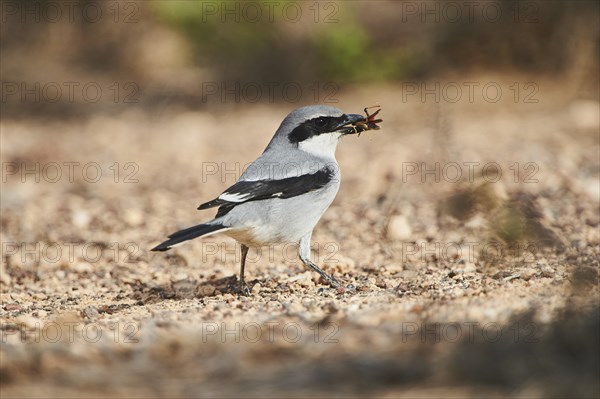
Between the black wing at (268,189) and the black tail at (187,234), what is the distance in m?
0.18

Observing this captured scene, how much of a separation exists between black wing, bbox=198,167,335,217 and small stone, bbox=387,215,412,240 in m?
1.19

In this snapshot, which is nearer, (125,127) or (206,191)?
(206,191)

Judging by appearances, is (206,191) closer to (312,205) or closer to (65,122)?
(312,205)

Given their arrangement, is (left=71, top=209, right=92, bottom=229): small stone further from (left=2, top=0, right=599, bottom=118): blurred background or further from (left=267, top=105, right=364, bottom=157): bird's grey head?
(left=2, top=0, right=599, bottom=118): blurred background

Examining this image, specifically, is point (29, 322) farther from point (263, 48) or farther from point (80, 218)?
point (263, 48)

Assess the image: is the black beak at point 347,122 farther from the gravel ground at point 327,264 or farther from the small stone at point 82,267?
the small stone at point 82,267

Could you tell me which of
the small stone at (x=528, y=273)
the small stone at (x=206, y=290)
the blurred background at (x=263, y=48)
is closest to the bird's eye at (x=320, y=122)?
the small stone at (x=206, y=290)

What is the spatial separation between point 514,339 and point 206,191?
5966mm

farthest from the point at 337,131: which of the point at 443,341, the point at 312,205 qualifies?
the point at 443,341

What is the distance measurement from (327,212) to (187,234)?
10.4ft

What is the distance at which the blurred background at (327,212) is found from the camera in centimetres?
363

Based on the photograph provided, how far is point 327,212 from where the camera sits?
8.16 metres

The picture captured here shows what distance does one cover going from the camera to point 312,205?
593cm

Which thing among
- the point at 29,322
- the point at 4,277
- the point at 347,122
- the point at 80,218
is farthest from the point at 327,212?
the point at 29,322
